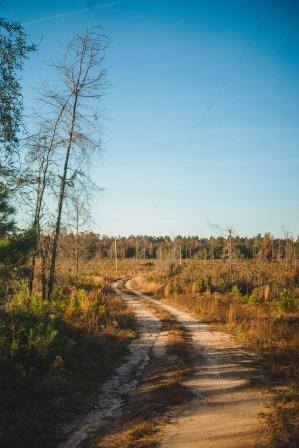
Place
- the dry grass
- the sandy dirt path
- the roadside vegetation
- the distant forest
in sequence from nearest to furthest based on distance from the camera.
Answer: the sandy dirt path → the dry grass → the roadside vegetation → the distant forest

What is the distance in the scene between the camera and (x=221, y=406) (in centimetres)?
583

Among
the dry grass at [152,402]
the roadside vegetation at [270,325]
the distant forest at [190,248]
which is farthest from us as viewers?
the distant forest at [190,248]

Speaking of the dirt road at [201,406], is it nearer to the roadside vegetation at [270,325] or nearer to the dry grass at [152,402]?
the dry grass at [152,402]

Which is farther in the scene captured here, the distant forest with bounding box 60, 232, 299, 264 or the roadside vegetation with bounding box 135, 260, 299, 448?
the distant forest with bounding box 60, 232, 299, 264

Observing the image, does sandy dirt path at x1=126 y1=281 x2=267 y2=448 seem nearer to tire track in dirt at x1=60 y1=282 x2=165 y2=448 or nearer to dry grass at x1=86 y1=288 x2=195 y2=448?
dry grass at x1=86 y1=288 x2=195 y2=448

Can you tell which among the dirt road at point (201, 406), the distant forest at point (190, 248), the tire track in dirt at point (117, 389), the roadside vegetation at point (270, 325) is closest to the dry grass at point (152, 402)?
the dirt road at point (201, 406)

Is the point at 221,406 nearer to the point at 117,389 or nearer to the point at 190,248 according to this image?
the point at 117,389

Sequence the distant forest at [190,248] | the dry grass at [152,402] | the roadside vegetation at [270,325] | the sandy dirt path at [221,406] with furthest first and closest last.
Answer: the distant forest at [190,248] → the roadside vegetation at [270,325] → the dry grass at [152,402] → the sandy dirt path at [221,406]

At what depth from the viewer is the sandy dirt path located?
463cm

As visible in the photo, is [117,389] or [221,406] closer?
[221,406]

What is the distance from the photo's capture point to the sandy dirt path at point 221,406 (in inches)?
182

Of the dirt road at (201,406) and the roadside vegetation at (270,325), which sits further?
the roadside vegetation at (270,325)

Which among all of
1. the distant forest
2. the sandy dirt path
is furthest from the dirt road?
the distant forest

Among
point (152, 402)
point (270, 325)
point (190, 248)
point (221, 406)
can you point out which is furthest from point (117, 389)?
point (190, 248)
